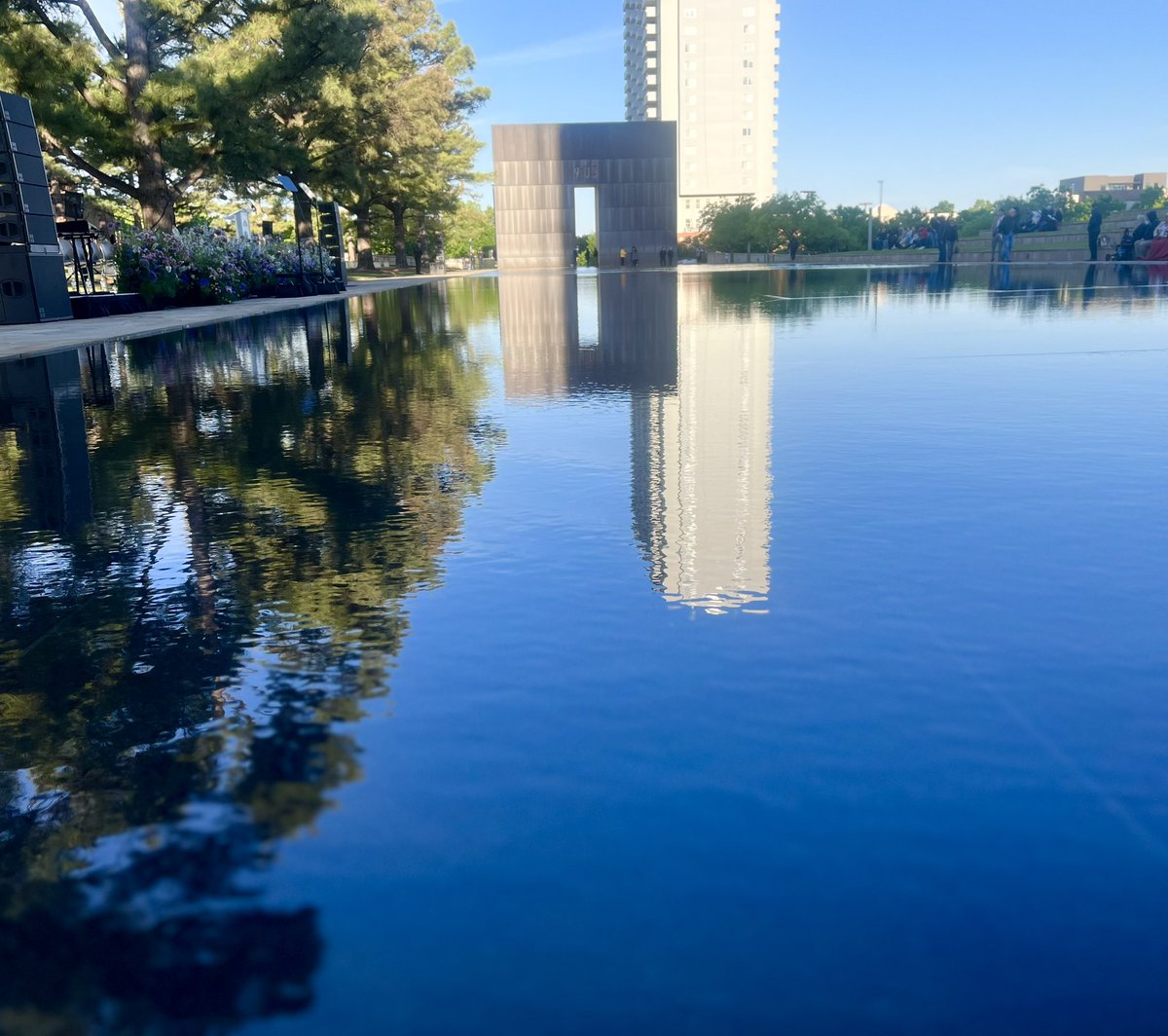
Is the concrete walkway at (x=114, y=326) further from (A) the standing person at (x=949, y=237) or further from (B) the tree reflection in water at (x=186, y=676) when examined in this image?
(A) the standing person at (x=949, y=237)

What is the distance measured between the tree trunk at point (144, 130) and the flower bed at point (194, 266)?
3.31 m

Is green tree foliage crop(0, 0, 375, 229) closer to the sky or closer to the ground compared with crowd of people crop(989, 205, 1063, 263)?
closer to the sky

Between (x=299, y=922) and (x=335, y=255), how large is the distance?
123 ft

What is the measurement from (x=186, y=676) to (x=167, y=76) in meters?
33.4

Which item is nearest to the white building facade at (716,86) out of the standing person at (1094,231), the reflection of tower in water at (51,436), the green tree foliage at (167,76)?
the standing person at (1094,231)

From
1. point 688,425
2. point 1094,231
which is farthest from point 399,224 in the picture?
point 688,425

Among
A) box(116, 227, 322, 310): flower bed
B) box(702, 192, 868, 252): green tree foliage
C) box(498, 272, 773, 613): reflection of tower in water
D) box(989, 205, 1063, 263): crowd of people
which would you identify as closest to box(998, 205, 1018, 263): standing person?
box(989, 205, 1063, 263): crowd of people

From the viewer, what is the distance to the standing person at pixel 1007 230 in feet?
153

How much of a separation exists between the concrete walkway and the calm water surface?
10.0m

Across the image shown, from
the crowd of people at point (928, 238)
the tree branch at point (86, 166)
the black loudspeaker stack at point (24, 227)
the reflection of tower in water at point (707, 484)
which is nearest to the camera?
the reflection of tower in water at point (707, 484)

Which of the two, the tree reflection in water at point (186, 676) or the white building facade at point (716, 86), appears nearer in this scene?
the tree reflection in water at point (186, 676)

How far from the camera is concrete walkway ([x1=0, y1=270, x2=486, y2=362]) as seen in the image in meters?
14.9

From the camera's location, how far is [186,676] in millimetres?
2998

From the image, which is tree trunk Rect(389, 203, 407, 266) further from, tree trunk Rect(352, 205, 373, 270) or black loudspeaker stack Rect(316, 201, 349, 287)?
black loudspeaker stack Rect(316, 201, 349, 287)
